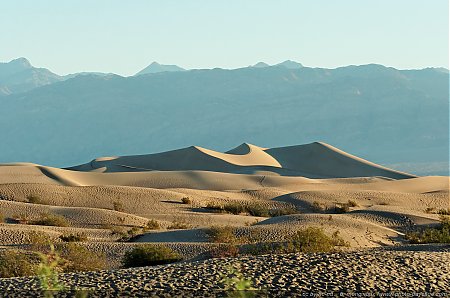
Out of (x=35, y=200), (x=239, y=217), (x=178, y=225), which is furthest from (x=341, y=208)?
(x=35, y=200)

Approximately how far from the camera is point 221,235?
21062 millimetres

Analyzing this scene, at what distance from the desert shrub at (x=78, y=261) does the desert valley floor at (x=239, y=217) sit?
858 mm

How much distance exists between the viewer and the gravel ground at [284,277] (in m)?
11.1

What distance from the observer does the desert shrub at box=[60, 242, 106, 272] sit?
50.4ft

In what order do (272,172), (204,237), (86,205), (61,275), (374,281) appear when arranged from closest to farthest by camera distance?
(374,281), (61,275), (204,237), (86,205), (272,172)

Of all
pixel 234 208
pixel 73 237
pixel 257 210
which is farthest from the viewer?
pixel 234 208

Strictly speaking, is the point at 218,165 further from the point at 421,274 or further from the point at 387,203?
the point at 421,274

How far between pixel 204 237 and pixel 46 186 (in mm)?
16807

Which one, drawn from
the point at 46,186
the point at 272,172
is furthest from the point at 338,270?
the point at 272,172

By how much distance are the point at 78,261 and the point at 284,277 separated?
5.15 meters

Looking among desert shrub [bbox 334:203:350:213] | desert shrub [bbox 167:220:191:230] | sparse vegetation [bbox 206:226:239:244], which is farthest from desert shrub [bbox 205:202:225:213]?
sparse vegetation [bbox 206:226:239:244]

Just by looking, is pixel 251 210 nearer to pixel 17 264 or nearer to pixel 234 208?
pixel 234 208

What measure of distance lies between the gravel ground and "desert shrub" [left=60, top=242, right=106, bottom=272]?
266 cm

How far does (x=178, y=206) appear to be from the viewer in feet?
114
